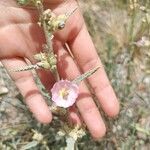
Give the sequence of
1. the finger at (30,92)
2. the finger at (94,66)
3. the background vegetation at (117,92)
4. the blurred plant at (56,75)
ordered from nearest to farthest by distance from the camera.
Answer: the blurred plant at (56,75), the finger at (30,92), the finger at (94,66), the background vegetation at (117,92)

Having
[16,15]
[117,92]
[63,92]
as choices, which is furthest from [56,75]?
[117,92]

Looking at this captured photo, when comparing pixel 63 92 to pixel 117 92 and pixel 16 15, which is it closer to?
pixel 16 15

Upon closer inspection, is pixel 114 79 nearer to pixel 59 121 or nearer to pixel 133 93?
pixel 133 93

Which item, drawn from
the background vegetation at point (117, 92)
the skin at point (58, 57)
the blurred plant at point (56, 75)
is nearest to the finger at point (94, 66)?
the skin at point (58, 57)

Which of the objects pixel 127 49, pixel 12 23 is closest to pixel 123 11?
pixel 127 49

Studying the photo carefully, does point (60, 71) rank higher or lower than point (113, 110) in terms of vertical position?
higher

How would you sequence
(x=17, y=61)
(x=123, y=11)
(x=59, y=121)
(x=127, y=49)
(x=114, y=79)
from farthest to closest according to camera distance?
1. (x=123, y=11)
2. (x=127, y=49)
3. (x=114, y=79)
4. (x=59, y=121)
5. (x=17, y=61)

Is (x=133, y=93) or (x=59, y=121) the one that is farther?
(x=133, y=93)

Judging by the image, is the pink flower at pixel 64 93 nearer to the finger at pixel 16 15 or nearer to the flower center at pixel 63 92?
the flower center at pixel 63 92
